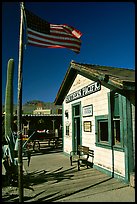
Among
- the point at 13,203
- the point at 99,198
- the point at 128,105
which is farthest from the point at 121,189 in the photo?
the point at 13,203

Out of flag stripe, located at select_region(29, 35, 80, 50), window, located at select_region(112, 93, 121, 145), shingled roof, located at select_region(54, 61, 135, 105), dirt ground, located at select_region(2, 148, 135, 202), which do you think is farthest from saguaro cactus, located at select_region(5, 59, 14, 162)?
flag stripe, located at select_region(29, 35, 80, 50)

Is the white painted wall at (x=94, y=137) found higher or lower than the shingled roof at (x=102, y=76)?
lower

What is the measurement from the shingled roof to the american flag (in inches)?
57.9

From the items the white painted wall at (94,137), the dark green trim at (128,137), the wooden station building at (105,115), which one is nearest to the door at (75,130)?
the wooden station building at (105,115)

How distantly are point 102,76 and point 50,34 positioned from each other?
2.41m

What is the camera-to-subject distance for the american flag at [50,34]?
18.4 feet

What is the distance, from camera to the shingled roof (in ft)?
21.1

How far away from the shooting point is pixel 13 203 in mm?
5336

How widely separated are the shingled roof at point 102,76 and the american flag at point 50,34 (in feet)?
4.82

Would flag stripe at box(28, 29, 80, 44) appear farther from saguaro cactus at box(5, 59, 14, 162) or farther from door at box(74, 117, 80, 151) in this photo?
saguaro cactus at box(5, 59, 14, 162)

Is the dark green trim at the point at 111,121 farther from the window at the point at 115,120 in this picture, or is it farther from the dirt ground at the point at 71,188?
the dirt ground at the point at 71,188

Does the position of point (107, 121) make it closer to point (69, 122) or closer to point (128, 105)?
point (128, 105)

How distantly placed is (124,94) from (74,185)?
3.29 meters

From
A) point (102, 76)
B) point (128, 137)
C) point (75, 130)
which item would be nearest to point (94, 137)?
point (128, 137)
